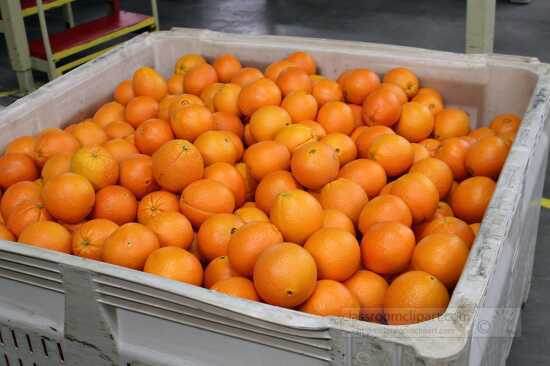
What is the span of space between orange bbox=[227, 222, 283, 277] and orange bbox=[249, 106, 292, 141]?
482 millimetres

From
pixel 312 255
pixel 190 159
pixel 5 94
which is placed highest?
pixel 190 159

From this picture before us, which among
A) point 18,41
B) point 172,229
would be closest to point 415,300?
point 172,229

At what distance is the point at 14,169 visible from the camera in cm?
165

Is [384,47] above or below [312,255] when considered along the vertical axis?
above

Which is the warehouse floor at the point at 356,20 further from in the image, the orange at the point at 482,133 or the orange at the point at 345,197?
the orange at the point at 345,197

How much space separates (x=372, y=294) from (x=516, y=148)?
0.47 meters

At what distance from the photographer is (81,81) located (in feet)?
A: 6.64

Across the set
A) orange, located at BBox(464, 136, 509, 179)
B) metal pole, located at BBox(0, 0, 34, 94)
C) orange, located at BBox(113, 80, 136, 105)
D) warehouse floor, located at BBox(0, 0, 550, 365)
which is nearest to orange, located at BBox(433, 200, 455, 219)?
orange, located at BBox(464, 136, 509, 179)

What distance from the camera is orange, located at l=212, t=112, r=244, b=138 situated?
183cm

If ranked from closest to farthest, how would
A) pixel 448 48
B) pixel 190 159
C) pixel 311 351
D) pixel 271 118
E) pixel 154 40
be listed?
1. pixel 311 351
2. pixel 190 159
3. pixel 271 118
4. pixel 154 40
5. pixel 448 48

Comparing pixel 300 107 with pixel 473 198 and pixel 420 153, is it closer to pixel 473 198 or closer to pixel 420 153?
pixel 420 153

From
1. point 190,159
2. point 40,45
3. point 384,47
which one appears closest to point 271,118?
point 190,159

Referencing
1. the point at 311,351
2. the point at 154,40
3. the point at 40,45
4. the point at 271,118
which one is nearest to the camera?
the point at 311,351

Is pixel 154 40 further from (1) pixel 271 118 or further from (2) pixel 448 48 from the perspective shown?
(2) pixel 448 48
